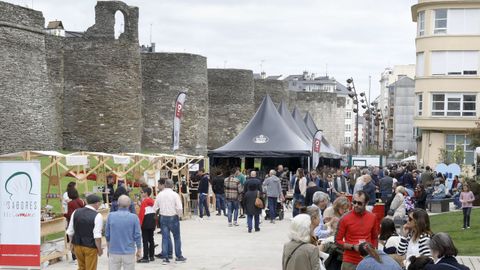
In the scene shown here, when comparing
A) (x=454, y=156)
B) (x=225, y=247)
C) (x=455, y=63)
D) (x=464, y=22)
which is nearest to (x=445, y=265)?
(x=225, y=247)

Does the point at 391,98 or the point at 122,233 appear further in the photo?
the point at 391,98

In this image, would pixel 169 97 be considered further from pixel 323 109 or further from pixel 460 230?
pixel 323 109

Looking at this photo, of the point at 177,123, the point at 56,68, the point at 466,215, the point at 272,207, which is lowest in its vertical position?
the point at 272,207

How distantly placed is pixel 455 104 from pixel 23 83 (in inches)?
948

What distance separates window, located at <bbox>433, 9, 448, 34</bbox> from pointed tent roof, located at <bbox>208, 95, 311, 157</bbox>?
1645cm

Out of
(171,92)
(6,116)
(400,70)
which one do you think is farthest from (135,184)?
(400,70)

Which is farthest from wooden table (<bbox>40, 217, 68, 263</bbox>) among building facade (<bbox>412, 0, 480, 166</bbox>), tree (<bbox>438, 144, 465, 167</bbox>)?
building facade (<bbox>412, 0, 480, 166</bbox>)

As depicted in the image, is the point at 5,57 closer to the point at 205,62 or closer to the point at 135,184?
the point at 135,184

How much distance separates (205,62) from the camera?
59.4 metres

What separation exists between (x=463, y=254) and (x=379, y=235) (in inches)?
281

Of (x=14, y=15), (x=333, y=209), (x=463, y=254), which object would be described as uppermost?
(x=14, y=15)

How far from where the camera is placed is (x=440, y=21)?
53062 mm

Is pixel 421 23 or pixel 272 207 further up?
pixel 421 23

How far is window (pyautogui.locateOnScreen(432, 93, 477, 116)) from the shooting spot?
52.6 metres
